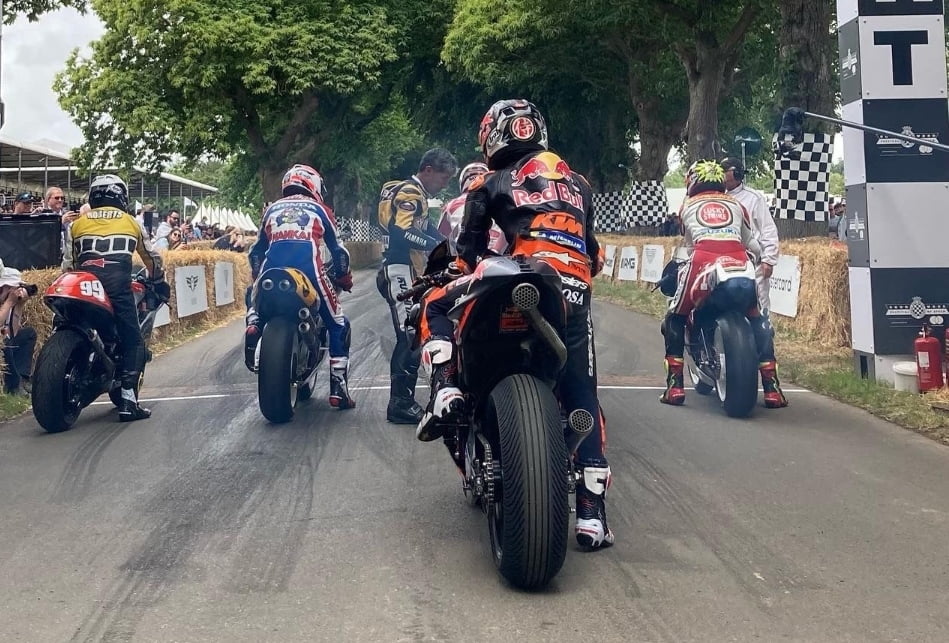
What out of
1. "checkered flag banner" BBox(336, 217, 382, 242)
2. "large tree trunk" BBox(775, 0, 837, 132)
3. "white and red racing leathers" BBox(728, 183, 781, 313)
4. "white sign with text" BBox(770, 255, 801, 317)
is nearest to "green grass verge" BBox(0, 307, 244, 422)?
"white and red racing leathers" BBox(728, 183, 781, 313)

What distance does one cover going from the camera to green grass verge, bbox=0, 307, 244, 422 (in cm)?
873

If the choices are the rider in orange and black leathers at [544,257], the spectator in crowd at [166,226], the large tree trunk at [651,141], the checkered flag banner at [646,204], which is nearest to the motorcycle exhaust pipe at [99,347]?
the rider in orange and black leathers at [544,257]

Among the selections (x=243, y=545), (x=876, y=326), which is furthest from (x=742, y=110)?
(x=243, y=545)

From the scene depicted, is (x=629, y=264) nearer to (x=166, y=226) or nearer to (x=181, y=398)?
(x=166, y=226)

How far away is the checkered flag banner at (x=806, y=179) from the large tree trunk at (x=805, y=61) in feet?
3.74

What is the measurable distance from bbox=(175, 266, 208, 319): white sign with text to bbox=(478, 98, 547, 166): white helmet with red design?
10572 millimetres

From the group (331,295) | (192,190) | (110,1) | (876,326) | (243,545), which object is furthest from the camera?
(192,190)

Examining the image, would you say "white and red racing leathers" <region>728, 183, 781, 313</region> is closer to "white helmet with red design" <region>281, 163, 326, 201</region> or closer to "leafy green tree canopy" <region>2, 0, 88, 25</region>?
"white helmet with red design" <region>281, 163, 326, 201</region>

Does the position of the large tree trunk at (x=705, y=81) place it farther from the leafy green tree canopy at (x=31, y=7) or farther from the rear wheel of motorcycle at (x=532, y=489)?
the rear wheel of motorcycle at (x=532, y=489)

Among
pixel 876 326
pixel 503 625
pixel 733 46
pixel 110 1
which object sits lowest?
pixel 503 625

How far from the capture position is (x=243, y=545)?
4.95 meters

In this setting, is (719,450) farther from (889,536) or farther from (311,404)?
(311,404)

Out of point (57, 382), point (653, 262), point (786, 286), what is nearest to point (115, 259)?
point (57, 382)

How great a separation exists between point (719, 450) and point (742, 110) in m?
30.6
